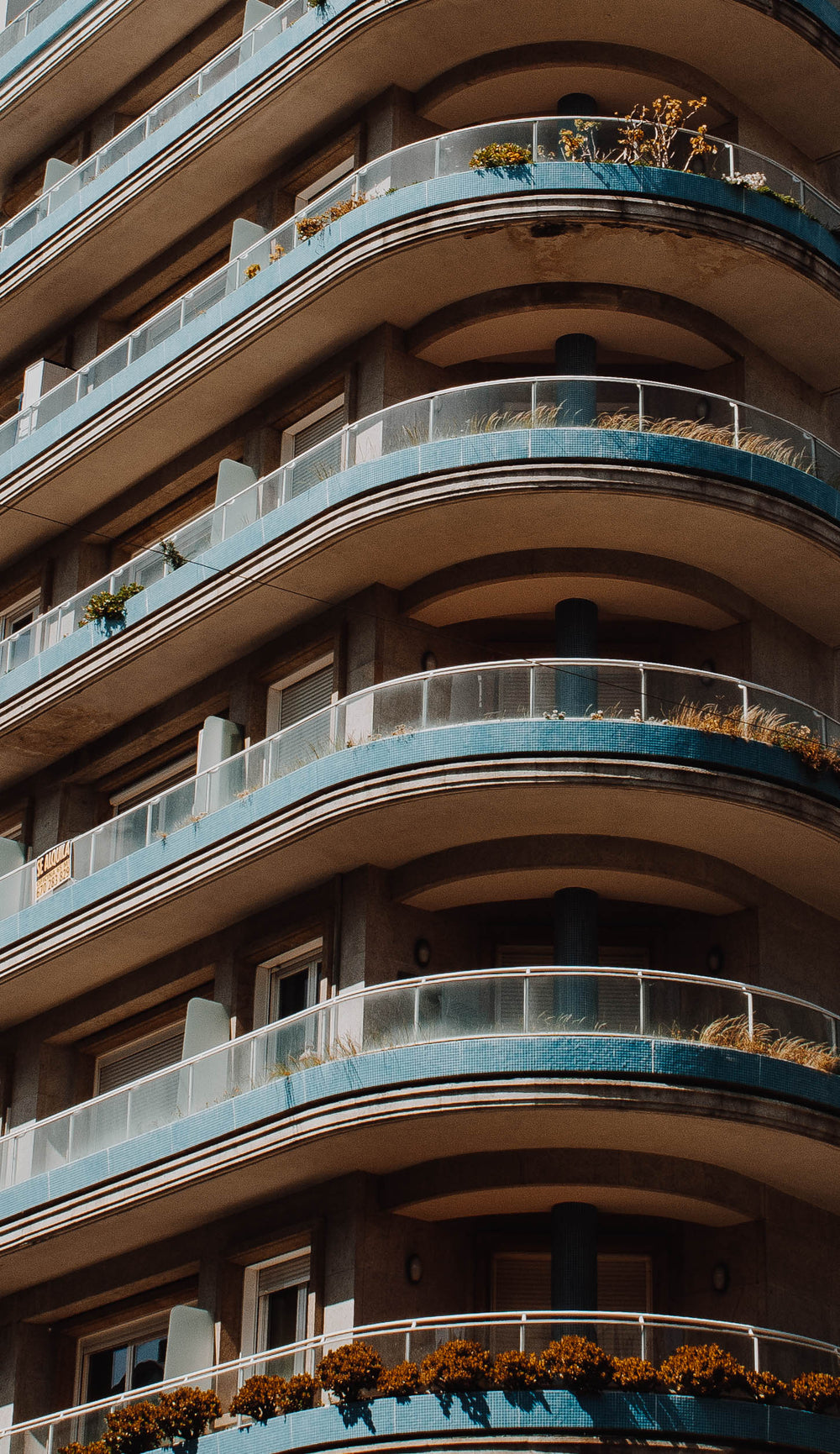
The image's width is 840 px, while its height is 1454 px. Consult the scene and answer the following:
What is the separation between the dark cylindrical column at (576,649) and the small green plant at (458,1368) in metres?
8.22

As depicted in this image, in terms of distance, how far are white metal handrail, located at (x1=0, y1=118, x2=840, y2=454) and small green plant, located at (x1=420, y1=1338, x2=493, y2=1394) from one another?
15911mm

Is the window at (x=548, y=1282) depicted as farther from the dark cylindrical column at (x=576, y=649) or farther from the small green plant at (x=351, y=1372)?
the dark cylindrical column at (x=576, y=649)

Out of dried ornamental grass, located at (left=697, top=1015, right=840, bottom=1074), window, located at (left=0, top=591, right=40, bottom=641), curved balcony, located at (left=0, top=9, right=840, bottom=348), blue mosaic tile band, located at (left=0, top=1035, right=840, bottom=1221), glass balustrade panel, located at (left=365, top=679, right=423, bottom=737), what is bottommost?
blue mosaic tile band, located at (left=0, top=1035, right=840, bottom=1221)

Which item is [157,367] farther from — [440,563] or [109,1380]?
[109,1380]

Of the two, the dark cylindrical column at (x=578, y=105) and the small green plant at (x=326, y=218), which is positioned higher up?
the dark cylindrical column at (x=578, y=105)

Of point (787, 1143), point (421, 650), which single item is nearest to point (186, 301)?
point (421, 650)

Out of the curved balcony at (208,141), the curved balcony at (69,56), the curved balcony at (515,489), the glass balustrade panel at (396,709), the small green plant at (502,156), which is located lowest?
the glass balustrade panel at (396,709)

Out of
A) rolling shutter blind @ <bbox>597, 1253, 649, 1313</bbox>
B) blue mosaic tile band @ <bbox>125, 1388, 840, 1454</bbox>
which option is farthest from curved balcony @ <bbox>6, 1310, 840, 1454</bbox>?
rolling shutter blind @ <bbox>597, 1253, 649, 1313</bbox>

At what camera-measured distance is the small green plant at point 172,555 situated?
3434 centimetres

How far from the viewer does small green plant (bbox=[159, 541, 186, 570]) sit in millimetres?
34344

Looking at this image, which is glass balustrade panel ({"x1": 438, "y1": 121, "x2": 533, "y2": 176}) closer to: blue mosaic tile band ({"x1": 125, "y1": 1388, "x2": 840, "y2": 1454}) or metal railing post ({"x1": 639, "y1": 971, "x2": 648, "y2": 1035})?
metal railing post ({"x1": 639, "y1": 971, "x2": 648, "y2": 1035})

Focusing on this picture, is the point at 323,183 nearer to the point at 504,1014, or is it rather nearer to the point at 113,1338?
the point at 504,1014

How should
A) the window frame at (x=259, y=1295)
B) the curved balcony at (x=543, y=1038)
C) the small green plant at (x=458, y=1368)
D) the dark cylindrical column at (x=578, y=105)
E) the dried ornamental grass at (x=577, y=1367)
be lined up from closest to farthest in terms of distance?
the dried ornamental grass at (x=577, y=1367), the small green plant at (x=458, y=1368), the curved balcony at (x=543, y=1038), the window frame at (x=259, y=1295), the dark cylindrical column at (x=578, y=105)

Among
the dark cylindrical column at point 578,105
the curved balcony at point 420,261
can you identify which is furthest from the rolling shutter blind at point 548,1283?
the dark cylindrical column at point 578,105
